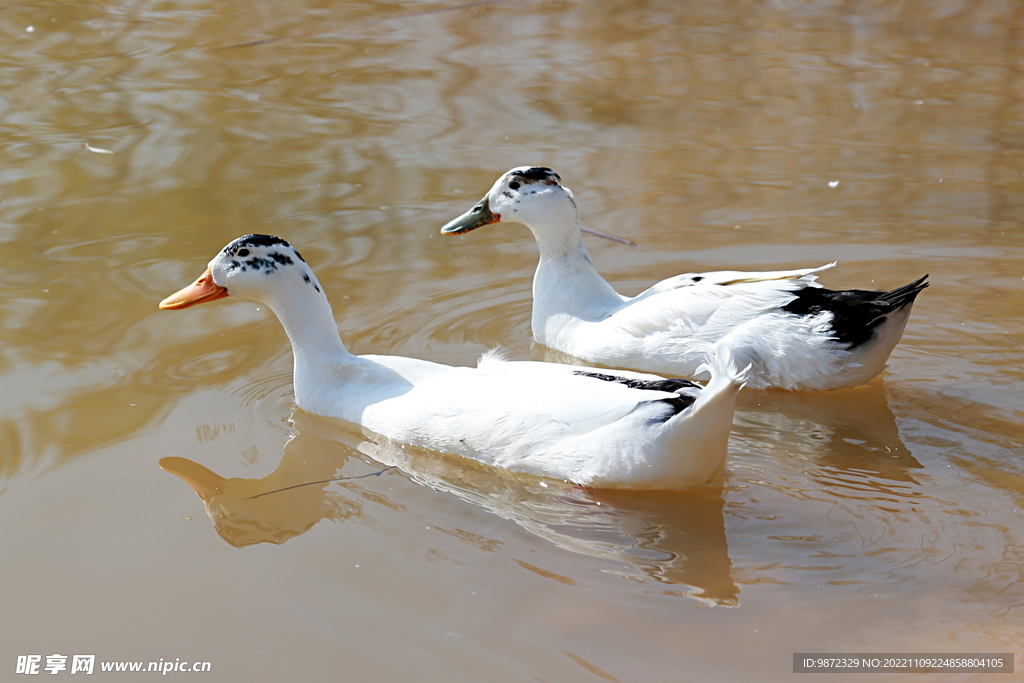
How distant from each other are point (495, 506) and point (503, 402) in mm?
437

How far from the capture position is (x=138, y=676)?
3.12m

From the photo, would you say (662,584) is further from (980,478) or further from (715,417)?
(980,478)

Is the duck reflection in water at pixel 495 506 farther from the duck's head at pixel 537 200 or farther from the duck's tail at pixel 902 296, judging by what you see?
the duck's head at pixel 537 200

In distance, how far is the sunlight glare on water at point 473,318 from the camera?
10.9 ft

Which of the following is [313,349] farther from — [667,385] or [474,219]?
[667,385]

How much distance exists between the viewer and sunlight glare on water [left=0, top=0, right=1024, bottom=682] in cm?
331

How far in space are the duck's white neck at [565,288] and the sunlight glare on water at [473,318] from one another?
25cm

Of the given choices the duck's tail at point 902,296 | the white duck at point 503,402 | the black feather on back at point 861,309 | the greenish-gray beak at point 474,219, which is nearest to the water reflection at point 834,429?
the black feather on back at point 861,309

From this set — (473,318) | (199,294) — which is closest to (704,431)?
(473,318)

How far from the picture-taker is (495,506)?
3.94m

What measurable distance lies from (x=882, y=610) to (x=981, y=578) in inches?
16.7

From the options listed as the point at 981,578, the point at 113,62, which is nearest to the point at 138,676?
the point at 981,578

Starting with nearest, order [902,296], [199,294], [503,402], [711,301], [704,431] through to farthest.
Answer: [704,431]
[503,402]
[902,296]
[199,294]
[711,301]

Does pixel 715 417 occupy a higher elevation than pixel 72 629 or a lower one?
higher
